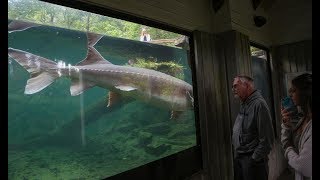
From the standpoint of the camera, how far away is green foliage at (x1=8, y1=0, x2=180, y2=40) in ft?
3.73

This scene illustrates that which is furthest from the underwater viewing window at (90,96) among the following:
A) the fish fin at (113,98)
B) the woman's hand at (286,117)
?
the woman's hand at (286,117)

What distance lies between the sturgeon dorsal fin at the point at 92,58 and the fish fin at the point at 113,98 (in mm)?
188

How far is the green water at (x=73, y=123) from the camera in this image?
1108 millimetres

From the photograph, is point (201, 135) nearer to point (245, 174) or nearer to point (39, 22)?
point (245, 174)

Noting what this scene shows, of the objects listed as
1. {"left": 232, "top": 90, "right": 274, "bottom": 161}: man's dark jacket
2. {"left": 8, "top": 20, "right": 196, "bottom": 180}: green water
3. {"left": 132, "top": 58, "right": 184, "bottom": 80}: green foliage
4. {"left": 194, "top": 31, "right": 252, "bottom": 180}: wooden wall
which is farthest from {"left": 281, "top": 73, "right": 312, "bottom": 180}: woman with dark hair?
{"left": 194, "top": 31, "right": 252, "bottom": 180}: wooden wall

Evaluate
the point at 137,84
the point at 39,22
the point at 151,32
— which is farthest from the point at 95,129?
the point at 151,32

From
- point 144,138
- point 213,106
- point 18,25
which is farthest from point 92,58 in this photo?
point 213,106

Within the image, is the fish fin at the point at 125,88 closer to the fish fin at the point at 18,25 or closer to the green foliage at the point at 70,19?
the green foliage at the point at 70,19

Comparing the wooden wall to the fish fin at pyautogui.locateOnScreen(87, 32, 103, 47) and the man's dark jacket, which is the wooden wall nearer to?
the man's dark jacket

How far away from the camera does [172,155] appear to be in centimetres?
188

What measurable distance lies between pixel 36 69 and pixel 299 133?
3.41 feet

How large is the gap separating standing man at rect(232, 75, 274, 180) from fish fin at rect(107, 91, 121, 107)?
658 millimetres

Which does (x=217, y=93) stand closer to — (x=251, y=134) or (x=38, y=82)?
(x=251, y=134)
